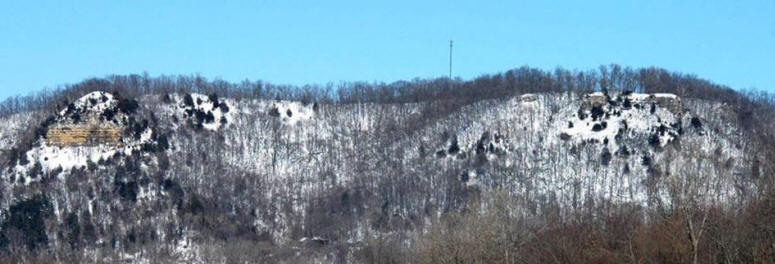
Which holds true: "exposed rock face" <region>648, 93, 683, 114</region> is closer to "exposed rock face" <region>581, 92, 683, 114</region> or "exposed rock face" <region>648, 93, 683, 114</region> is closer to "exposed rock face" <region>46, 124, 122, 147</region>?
"exposed rock face" <region>581, 92, 683, 114</region>

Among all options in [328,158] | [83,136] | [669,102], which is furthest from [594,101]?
[83,136]

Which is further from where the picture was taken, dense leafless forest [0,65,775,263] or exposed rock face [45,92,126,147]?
exposed rock face [45,92,126,147]

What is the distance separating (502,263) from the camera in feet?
191

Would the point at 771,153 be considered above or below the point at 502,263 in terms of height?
above

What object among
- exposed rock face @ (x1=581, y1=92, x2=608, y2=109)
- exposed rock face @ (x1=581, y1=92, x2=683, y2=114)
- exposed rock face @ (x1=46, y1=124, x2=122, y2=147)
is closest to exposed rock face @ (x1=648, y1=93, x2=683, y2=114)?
exposed rock face @ (x1=581, y1=92, x2=683, y2=114)

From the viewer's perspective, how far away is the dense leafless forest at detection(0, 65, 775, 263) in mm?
98562

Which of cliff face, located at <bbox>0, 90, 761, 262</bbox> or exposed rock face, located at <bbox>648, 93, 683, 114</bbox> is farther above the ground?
exposed rock face, located at <bbox>648, 93, 683, 114</bbox>

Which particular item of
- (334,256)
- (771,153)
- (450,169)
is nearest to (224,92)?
(450,169)

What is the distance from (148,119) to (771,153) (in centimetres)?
7492

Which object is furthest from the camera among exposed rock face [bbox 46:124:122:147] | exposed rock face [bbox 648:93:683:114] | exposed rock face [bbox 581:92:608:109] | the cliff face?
exposed rock face [bbox 581:92:608:109]

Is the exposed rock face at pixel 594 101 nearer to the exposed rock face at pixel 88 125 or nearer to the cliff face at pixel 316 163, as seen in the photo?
the cliff face at pixel 316 163

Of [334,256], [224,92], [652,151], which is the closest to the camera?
[334,256]

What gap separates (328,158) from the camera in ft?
385

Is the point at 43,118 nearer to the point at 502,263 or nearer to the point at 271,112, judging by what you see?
the point at 271,112
